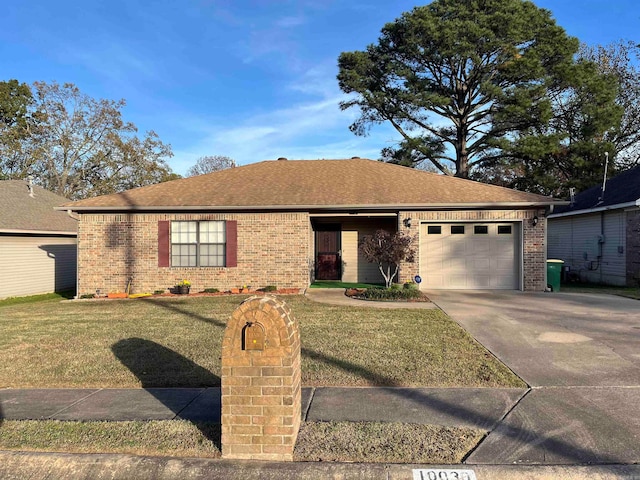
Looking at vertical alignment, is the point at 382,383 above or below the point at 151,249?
below

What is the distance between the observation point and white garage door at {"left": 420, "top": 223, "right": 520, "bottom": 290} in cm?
1341

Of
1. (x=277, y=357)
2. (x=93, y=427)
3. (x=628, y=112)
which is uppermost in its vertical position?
(x=628, y=112)

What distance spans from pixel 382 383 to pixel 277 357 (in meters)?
2.13

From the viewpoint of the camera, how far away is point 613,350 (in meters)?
6.39

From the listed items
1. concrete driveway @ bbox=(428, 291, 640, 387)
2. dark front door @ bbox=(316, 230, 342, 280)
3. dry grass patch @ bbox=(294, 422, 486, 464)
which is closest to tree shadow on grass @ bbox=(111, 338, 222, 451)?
dry grass patch @ bbox=(294, 422, 486, 464)

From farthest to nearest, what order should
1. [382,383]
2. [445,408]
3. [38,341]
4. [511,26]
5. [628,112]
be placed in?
1. [628,112]
2. [511,26]
3. [38,341]
4. [382,383]
5. [445,408]

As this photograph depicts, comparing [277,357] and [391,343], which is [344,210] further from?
[277,357]

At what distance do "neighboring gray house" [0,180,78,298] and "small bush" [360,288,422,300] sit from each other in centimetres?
1257

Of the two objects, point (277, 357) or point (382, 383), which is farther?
point (382, 383)

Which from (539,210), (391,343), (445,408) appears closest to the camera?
(445,408)

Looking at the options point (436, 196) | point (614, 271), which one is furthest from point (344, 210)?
point (614, 271)

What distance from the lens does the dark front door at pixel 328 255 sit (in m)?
15.6

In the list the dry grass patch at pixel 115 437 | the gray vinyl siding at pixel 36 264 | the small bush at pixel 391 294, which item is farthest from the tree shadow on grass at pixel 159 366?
the gray vinyl siding at pixel 36 264

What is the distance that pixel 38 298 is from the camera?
1565cm
